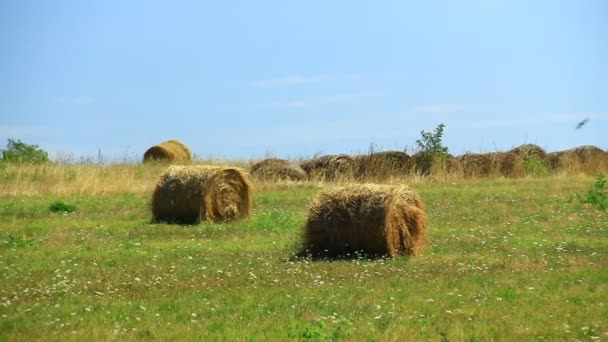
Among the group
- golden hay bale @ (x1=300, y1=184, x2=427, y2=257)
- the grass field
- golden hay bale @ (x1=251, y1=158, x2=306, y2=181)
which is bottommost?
the grass field

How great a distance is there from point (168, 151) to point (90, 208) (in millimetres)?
19234

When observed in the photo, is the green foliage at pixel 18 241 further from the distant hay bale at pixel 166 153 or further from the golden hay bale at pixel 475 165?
the distant hay bale at pixel 166 153

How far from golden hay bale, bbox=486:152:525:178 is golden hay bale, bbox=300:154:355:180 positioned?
5594 mm

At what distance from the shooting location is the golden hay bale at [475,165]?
3634cm

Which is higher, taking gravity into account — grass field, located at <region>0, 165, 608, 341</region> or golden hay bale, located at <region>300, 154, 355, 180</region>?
golden hay bale, located at <region>300, 154, 355, 180</region>

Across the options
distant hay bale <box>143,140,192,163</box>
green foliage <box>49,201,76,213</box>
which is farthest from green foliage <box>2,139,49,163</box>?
green foliage <box>49,201,76,213</box>

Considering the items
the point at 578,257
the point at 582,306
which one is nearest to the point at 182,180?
the point at 578,257

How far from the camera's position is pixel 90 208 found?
25.6 meters

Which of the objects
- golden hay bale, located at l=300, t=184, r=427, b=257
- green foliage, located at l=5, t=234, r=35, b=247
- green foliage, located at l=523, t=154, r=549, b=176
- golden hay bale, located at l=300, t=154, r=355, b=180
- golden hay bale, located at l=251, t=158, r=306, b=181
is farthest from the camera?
green foliage, located at l=523, t=154, r=549, b=176

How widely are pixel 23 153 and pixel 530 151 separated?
24.5m

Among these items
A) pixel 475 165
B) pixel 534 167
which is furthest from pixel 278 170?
pixel 534 167

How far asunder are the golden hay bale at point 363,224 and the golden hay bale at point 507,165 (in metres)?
19.9

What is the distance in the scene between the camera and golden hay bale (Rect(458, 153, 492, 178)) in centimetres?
3634

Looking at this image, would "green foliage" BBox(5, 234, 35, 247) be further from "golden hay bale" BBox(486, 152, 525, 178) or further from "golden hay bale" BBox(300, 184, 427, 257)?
"golden hay bale" BBox(486, 152, 525, 178)
